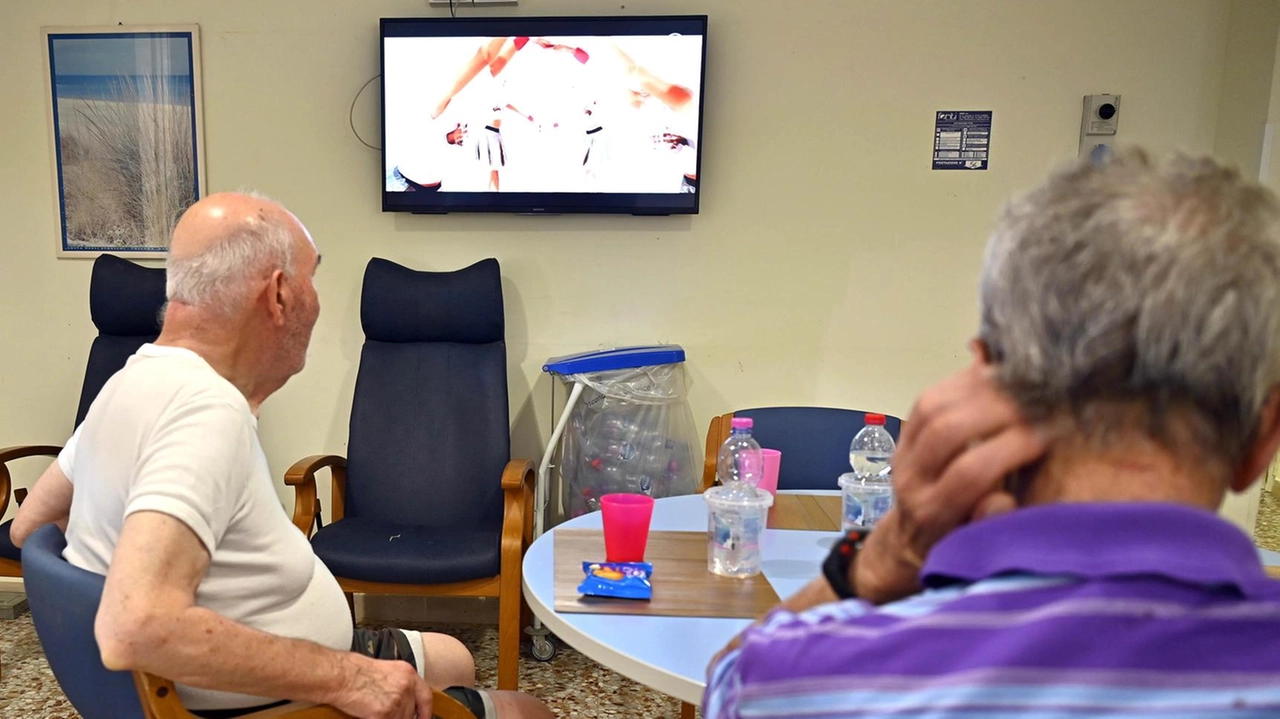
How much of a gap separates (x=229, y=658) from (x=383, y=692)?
0.78 ft

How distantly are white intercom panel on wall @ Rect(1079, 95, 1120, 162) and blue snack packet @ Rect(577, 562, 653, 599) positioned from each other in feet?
7.59

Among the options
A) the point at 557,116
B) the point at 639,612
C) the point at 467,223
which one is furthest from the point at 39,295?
the point at 639,612

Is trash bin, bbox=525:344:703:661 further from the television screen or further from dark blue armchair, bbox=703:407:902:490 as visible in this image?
the television screen

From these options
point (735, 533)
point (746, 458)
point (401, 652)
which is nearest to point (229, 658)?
point (401, 652)

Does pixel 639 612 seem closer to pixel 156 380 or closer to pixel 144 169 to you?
pixel 156 380

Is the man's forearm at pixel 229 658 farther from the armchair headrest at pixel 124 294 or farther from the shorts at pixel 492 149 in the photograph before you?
the armchair headrest at pixel 124 294

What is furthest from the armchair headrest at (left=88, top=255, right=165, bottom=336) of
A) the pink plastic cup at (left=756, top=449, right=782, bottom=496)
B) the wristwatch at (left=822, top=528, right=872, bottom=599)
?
the wristwatch at (left=822, top=528, right=872, bottom=599)

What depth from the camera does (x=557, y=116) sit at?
2.72 meters

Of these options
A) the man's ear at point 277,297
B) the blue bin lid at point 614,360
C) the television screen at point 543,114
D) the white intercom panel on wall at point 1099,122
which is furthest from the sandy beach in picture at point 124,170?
the white intercom panel on wall at point 1099,122

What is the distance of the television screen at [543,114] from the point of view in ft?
8.79

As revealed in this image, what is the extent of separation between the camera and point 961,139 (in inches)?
108

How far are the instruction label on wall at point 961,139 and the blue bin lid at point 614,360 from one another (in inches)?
45.7

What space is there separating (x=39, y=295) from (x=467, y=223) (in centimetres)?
169

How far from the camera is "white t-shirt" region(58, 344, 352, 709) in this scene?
1040mm
